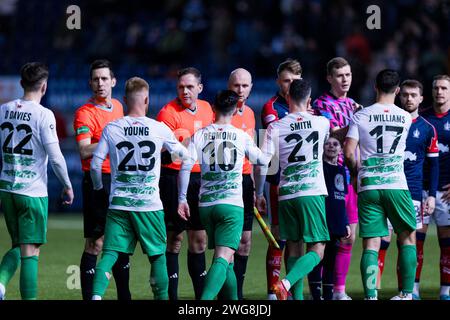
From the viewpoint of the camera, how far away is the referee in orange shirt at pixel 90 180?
38.8ft

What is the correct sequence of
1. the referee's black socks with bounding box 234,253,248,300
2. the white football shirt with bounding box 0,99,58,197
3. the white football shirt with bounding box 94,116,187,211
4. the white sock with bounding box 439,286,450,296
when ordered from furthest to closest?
the white sock with bounding box 439,286,450,296 < the referee's black socks with bounding box 234,253,248,300 < the white football shirt with bounding box 0,99,58,197 < the white football shirt with bounding box 94,116,187,211

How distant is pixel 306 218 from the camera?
37.4 feet

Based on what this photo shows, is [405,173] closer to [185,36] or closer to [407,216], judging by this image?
[407,216]

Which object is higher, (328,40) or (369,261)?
(328,40)

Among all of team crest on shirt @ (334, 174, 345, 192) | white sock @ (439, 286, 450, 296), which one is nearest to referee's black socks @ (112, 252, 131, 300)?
team crest on shirt @ (334, 174, 345, 192)

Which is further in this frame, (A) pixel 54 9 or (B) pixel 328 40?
(A) pixel 54 9

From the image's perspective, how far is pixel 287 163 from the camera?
1147 cm

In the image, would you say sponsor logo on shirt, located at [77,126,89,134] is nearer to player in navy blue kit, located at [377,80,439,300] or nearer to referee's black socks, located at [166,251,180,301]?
referee's black socks, located at [166,251,180,301]

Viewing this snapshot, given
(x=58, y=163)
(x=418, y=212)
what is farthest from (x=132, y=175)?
(x=418, y=212)

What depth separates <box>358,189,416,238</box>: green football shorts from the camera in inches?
456

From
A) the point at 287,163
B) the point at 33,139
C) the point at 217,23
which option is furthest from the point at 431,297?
the point at 217,23

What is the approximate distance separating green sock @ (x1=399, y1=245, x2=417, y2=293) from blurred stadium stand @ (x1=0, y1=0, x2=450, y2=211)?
995 cm

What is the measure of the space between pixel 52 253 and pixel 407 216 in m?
7.61

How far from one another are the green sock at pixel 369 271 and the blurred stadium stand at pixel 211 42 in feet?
33.6
